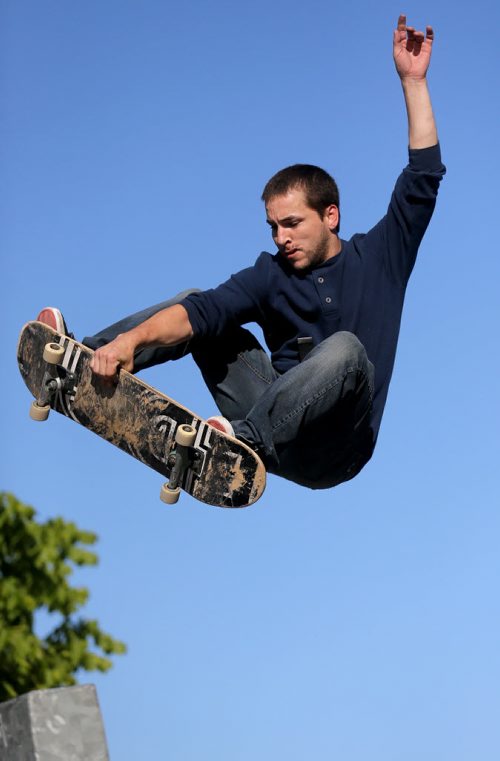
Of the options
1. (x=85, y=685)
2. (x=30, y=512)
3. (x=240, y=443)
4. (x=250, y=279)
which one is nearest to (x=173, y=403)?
(x=240, y=443)

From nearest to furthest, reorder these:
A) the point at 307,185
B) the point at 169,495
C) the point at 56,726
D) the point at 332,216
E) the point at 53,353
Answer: the point at 56,726, the point at 169,495, the point at 53,353, the point at 307,185, the point at 332,216

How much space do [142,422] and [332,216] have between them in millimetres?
1879

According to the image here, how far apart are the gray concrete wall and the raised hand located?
4.46 metres

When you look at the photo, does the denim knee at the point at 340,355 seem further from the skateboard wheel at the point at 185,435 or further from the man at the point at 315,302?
the skateboard wheel at the point at 185,435

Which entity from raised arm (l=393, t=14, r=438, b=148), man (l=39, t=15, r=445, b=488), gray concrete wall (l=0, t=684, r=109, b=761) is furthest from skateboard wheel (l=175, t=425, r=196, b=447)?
raised arm (l=393, t=14, r=438, b=148)

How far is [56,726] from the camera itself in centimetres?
476

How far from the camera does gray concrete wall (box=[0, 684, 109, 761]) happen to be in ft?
15.5

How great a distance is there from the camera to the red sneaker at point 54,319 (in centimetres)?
712

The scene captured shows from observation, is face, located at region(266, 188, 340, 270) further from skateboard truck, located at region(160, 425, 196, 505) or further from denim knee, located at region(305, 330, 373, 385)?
skateboard truck, located at region(160, 425, 196, 505)

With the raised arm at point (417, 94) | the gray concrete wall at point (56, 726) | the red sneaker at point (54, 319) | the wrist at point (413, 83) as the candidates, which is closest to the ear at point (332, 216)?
the raised arm at point (417, 94)

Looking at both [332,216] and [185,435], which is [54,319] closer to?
[185,435]

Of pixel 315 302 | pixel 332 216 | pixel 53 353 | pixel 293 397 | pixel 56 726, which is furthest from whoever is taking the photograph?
pixel 332 216

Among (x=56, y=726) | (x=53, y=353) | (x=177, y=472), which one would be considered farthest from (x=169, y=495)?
(x=56, y=726)

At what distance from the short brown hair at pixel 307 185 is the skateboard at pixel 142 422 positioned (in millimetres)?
1586
